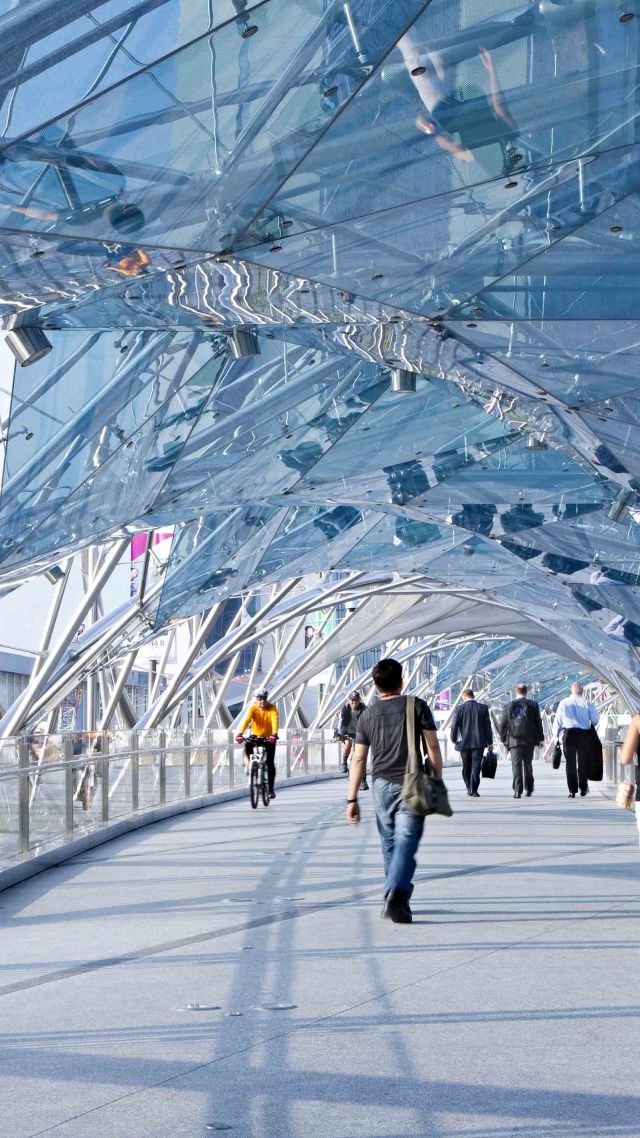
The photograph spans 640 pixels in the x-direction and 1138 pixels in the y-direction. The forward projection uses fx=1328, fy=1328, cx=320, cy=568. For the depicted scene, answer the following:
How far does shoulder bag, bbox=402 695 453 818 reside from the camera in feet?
28.8

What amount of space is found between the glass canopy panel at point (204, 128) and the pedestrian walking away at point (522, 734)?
15.7 m

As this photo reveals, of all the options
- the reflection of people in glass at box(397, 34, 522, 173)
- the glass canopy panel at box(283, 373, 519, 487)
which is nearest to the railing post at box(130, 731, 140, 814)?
the glass canopy panel at box(283, 373, 519, 487)

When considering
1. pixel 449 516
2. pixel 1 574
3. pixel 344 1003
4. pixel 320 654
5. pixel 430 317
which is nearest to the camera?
pixel 344 1003

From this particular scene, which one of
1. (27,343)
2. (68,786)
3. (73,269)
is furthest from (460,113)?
(68,786)

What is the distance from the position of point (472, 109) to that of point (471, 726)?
15.4 metres

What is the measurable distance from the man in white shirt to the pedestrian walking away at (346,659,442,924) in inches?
537

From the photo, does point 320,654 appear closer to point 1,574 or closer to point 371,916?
point 1,574

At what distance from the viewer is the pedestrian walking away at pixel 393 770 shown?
884cm

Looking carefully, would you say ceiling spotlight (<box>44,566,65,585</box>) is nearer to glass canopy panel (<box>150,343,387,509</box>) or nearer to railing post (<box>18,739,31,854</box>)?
glass canopy panel (<box>150,343,387,509</box>)

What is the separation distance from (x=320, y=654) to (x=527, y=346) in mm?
38477

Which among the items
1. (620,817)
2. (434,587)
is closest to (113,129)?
(620,817)

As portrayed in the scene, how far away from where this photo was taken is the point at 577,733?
23.0 metres

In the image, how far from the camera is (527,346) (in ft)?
44.7

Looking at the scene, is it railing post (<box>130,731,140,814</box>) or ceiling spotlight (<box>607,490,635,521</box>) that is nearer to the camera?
railing post (<box>130,731,140,814</box>)
